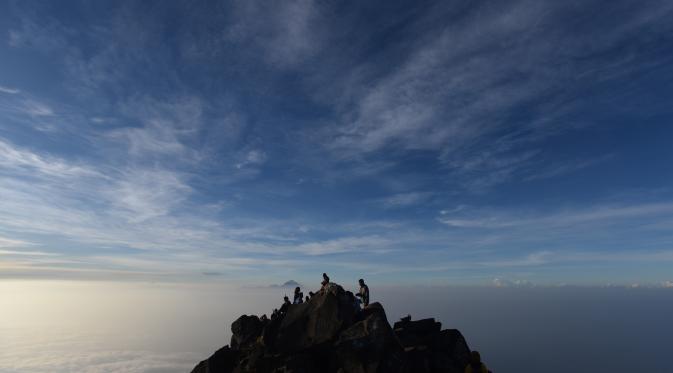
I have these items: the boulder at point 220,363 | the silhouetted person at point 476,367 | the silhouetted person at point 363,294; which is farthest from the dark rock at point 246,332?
the silhouetted person at point 476,367

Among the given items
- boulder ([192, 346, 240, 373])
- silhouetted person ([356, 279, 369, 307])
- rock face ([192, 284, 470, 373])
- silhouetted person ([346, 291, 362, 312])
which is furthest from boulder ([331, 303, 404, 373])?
boulder ([192, 346, 240, 373])

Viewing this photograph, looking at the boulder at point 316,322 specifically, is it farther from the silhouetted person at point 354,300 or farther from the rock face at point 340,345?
the silhouetted person at point 354,300

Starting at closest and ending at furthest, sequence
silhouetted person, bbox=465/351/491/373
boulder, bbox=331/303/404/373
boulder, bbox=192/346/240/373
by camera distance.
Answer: silhouetted person, bbox=465/351/491/373 < boulder, bbox=331/303/404/373 < boulder, bbox=192/346/240/373

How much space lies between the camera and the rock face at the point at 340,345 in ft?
101

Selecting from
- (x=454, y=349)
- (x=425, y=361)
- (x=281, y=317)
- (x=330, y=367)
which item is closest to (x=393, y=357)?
(x=425, y=361)

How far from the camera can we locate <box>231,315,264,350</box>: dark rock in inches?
1645

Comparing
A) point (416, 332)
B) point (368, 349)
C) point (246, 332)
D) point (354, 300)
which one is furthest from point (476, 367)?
point (246, 332)

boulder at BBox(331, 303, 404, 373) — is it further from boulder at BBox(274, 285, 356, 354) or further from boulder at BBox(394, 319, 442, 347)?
boulder at BBox(394, 319, 442, 347)

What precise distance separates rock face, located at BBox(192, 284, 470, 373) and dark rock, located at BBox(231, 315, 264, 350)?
0.84 metres

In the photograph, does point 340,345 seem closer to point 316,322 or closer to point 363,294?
point 316,322

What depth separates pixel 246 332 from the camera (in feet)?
140

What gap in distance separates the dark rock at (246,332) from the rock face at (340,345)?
84 cm

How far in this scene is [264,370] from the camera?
3294 cm

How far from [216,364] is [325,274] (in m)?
15.1
